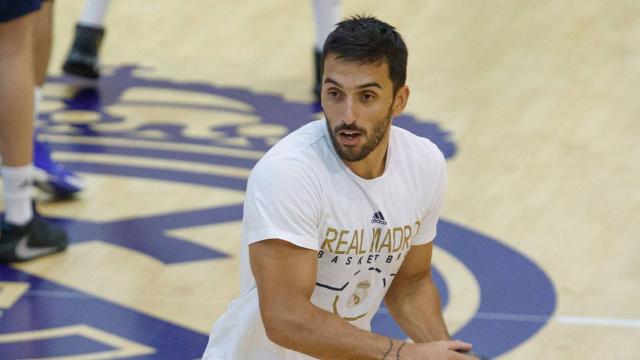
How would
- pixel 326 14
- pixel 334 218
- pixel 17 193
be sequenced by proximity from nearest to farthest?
pixel 334 218 → pixel 17 193 → pixel 326 14

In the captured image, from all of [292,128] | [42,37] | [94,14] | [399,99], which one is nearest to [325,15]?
[292,128]

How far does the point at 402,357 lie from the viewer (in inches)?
92.7

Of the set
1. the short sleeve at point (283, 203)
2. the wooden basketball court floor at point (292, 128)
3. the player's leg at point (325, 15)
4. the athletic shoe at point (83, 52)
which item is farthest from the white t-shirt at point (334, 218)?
the athletic shoe at point (83, 52)

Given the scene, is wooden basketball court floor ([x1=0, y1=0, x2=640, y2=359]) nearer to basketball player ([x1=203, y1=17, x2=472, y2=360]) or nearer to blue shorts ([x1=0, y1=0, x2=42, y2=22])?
blue shorts ([x1=0, y1=0, x2=42, y2=22])

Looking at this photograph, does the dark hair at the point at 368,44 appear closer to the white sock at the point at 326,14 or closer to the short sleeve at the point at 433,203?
the short sleeve at the point at 433,203

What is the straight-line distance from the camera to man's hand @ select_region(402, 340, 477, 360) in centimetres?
236

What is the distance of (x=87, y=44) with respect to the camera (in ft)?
18.7

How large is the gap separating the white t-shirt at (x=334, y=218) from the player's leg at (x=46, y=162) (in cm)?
203

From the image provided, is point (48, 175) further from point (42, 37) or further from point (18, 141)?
point (18, 141)

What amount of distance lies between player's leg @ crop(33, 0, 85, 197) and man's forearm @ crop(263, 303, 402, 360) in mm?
2297

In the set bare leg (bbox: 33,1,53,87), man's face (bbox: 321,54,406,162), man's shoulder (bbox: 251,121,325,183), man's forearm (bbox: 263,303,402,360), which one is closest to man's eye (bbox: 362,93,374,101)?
man's face (bbox: 321,54,406,162)

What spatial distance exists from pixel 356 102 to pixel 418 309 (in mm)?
535

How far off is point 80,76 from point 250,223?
141 inches

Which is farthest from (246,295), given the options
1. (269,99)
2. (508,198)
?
(269,99)
